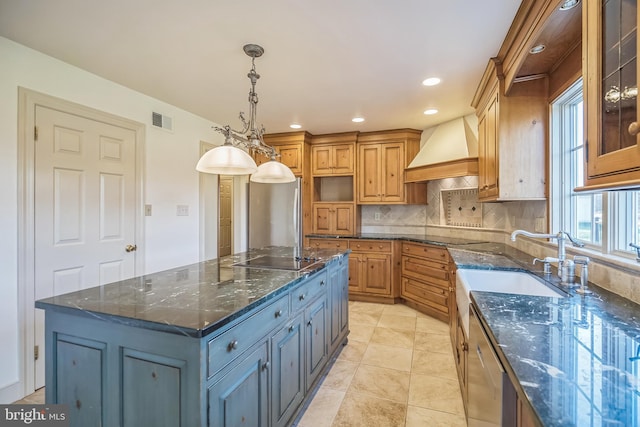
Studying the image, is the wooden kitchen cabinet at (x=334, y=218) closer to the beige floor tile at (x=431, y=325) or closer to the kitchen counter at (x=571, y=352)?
the beige floor tile at (x=431, y=325)

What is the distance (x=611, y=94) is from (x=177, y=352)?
5.64ft

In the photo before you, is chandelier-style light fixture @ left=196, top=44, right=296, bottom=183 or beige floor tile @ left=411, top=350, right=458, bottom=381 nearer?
chandelier-style light fixture @ left=196, top=44, right=296, bottom=183

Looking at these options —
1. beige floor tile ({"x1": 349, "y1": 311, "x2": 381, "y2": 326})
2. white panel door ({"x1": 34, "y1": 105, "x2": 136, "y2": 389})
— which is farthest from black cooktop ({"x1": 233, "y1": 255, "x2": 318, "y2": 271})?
beige floor tile ({"x1": 349, "y1": 311, "x2": 381, "y2": 326})

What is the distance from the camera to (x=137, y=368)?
1.19m

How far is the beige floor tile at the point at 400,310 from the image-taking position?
3.81 metres

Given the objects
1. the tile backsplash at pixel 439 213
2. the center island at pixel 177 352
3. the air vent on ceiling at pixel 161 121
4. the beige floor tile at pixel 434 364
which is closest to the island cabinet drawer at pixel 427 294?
the beige floor tile at pixel 434 364

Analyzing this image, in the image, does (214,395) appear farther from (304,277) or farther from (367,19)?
(367,19)

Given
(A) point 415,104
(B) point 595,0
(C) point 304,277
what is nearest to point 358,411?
(C) point 304,277

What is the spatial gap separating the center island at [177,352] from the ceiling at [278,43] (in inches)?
62.0

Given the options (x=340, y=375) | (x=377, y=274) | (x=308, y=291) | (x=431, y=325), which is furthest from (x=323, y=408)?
(x=377, y=274)

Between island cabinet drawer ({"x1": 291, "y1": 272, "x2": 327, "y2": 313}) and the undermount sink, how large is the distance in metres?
0.93

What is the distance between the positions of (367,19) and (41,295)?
2.98m

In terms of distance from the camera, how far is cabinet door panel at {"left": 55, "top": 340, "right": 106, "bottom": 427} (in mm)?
1264

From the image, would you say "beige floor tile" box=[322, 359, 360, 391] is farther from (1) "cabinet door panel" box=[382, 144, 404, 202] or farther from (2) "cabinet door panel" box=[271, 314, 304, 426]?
(1) "cabinet door panel" box=[382, 144, 404, 202]
